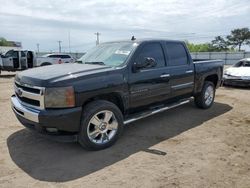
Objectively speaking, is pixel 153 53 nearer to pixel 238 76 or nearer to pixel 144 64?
pixel 144 64

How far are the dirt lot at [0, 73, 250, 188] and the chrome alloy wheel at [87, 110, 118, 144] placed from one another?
227mm

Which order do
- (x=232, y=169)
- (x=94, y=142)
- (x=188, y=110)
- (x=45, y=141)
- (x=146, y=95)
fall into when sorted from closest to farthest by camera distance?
(x=232, y=169) → (x=94, y=142) → (x=45, y=141) → (x=146, y=95) → (x=188, y=110)

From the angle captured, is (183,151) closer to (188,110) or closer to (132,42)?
(132,42)

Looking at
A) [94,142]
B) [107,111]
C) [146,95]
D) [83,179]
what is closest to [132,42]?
[146,95]

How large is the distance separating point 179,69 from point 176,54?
0.37 metres

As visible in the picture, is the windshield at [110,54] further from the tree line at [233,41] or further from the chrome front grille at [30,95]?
the tree line at [233,41]

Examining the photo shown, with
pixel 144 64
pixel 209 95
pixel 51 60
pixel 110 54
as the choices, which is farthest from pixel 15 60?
pixel 144 64

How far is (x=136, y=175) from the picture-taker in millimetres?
3676

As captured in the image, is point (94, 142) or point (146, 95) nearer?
point (94, 142)

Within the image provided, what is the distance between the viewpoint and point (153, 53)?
18.4ft

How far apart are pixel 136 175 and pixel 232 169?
55.1 inches

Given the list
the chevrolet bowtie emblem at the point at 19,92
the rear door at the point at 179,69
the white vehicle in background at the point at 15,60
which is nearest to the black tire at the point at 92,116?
the chevrolet bowtie emblem at the point at 19,92

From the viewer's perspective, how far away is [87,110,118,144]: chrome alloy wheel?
175 inches

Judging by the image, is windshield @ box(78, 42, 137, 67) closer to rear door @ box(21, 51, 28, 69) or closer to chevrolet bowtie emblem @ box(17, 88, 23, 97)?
chevrolet bowtie emblem @ box(17, 88, 23, 97)
